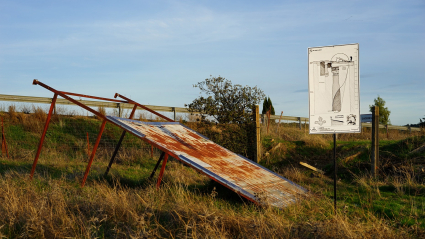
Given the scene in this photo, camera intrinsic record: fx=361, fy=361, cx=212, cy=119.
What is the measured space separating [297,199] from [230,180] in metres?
1.29

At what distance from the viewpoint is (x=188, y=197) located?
255 inches

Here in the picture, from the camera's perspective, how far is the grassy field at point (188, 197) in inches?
179

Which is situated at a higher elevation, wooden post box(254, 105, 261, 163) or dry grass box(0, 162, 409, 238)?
wooden post box(254, 105, 261, 163)

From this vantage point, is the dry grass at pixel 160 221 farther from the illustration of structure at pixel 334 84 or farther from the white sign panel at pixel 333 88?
the illustration of structure at pixel 334 84

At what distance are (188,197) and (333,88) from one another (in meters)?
3.13

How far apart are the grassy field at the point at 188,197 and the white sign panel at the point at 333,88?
56.8 inches

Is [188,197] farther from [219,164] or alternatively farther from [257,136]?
[257,136]

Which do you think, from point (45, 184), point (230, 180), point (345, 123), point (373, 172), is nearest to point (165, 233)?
point (230, 180)

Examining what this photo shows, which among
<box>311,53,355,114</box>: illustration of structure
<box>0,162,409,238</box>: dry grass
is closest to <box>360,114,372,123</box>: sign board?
<box>0,162,409,238</box>: dry grass

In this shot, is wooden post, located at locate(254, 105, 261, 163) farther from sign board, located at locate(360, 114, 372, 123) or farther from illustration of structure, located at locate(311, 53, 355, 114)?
illustration of structure, located at locate(311, 53, 355, 114)

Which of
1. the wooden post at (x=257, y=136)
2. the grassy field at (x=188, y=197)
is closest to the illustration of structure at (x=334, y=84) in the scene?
the grassy field at (x=188, y=197)

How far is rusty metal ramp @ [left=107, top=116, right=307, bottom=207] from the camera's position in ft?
20.4

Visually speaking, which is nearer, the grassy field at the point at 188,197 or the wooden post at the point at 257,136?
the grassy field at the point at 188,197

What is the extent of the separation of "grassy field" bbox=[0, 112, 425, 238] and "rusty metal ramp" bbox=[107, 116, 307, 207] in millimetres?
324
